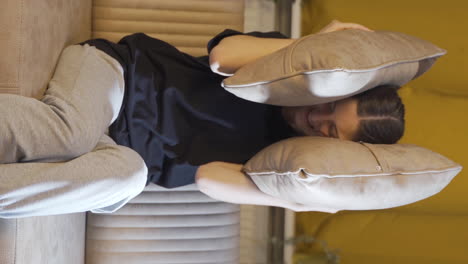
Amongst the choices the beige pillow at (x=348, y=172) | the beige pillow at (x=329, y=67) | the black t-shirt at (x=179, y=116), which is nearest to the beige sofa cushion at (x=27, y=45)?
the black t-shirt at (x=179, y=116)

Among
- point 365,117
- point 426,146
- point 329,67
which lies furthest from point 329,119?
point 426,146

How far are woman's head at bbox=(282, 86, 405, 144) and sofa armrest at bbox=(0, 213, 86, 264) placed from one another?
24.3 inches

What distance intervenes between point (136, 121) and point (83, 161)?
0.29 metres

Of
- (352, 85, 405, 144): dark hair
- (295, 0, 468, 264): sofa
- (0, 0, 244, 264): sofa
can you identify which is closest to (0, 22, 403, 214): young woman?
(352, 85, 405, 144): dark hair

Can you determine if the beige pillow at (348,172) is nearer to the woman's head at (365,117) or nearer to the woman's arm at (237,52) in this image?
the woman's head at (365,117)

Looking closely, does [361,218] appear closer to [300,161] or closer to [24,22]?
[300,161]

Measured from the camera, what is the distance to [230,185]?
1017 millimetres

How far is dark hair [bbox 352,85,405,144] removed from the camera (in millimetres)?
941

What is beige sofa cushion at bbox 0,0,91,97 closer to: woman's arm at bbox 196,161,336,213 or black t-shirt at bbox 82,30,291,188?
black t-shirt at bbox 82,30,291,188

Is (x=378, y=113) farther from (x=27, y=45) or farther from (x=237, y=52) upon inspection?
(x=27, y=45)

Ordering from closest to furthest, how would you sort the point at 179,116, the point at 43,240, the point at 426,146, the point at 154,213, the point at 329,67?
the point at 329,67 < the point at 43,240 < the point at 179,116 < the point at 154,213 < the point at 426,146

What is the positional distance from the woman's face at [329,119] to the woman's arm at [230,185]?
0.17m

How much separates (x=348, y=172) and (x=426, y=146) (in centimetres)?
65

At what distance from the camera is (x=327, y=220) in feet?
4.84
